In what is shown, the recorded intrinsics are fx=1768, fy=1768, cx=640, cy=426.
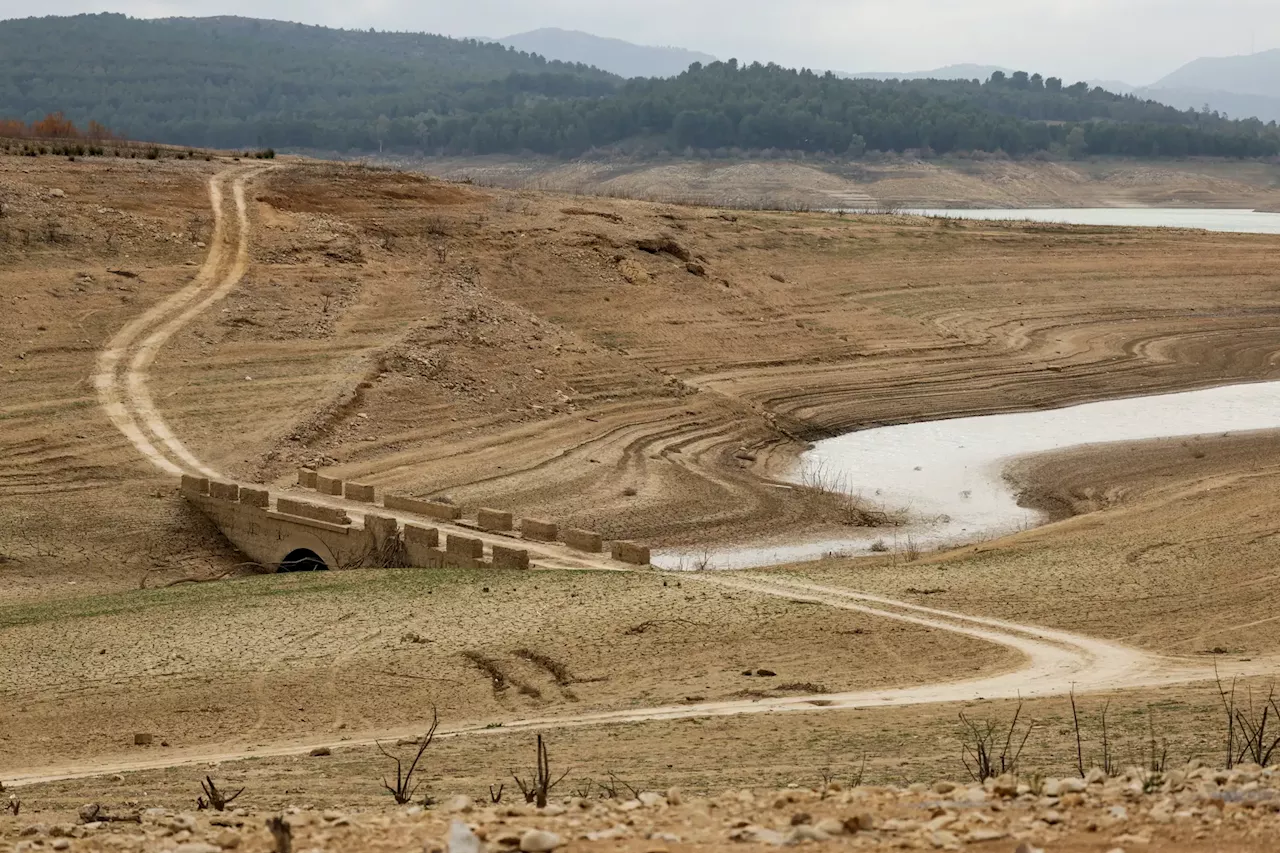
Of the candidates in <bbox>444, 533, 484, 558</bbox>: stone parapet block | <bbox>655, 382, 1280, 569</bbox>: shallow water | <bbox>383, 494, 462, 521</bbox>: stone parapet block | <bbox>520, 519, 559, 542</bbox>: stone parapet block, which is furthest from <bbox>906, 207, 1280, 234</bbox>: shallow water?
<bbox>444, 533, 484, 558</bbox>: stone parapet block

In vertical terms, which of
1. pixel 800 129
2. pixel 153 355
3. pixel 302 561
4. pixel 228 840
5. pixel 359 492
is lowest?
pixel 302 561

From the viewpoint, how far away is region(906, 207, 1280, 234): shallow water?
102 metres

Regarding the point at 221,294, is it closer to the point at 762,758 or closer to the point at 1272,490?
the point at 1272,490

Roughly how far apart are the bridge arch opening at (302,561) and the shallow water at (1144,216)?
74131mm

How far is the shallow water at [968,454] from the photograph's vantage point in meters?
31.2

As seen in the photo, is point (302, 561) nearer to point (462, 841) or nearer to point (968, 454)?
point (968, 454)

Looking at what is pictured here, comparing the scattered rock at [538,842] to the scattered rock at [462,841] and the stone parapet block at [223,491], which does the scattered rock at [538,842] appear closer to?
A: the scattered rock at [462,841]

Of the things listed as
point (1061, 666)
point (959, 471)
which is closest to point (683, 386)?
point (959, 471)

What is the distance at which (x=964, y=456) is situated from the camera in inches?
1556

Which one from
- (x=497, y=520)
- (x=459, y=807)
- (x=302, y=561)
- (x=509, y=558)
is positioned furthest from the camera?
(x=302, y=561)

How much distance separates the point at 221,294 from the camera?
4291 cm

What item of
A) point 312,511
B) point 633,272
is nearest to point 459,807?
point 312,511

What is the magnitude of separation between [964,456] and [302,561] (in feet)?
53.7

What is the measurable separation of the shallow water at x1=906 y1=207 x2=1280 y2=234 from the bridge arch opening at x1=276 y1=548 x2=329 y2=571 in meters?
74.1
